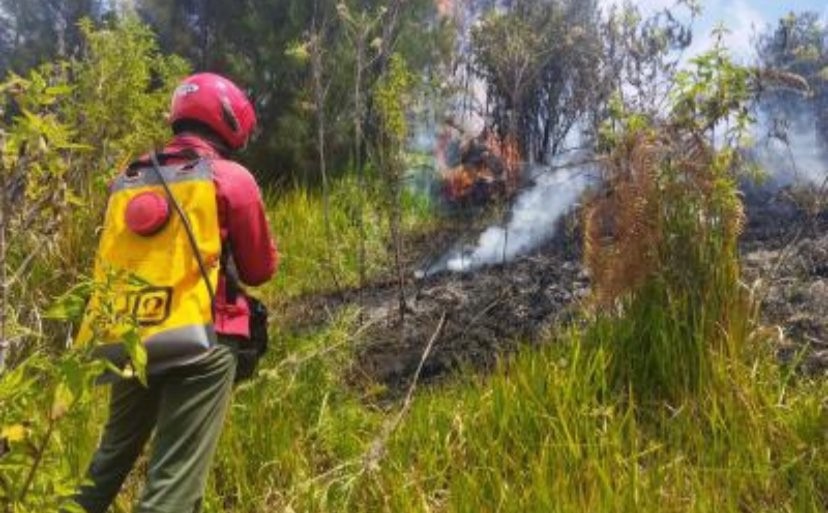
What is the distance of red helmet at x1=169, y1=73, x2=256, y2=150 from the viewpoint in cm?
383

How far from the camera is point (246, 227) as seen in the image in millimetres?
3715

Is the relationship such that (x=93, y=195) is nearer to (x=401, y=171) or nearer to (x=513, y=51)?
(x=401, y=171)

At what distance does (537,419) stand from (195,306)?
5.43ft

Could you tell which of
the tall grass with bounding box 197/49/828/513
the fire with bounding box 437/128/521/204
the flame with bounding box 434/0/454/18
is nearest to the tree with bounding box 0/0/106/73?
the flame with bounding box 434/0/454/18

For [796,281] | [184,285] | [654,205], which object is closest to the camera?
[184,285]

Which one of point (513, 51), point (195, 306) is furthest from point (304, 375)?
point (513, 51)

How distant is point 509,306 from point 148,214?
3870 mm

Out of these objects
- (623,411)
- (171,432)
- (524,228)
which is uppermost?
(171,432)

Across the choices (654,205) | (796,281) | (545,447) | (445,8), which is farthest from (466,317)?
(445,8)

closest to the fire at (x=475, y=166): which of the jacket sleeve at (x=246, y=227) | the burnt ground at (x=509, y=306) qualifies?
the burnt ground at (x=509, y=306)

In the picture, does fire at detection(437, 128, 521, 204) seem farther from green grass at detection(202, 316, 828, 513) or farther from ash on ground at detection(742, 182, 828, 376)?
green grass at detection(202, 316, 828, 513)

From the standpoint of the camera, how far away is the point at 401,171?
7.50 meters

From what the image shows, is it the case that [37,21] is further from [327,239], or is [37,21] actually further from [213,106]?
[213,106]

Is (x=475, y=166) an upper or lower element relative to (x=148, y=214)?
lower
